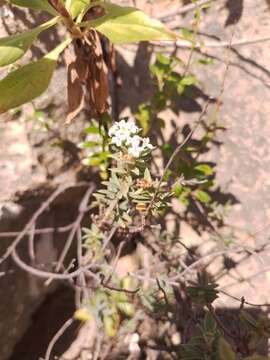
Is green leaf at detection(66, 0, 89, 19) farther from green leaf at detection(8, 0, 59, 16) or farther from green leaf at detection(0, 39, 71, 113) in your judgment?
green leaf at detection(0, 39, 71, 113)

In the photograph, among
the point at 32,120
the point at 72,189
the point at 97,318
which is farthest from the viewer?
the point at 72,189

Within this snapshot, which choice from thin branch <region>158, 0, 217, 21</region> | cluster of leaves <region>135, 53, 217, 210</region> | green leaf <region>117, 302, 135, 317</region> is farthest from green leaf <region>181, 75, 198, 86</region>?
green leaf <region>117, 302, 135, 317</region>

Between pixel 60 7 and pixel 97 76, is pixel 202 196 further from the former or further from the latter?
pixel 60 7

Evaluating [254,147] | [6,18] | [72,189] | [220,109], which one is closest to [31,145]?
[72,189]

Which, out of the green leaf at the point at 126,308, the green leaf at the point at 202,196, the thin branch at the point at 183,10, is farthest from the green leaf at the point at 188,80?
the green leaf at the point at 126,308

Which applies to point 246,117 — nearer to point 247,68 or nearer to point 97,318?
point 247,68

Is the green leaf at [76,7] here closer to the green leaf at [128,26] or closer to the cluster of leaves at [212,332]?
the green leaf at [128,26]

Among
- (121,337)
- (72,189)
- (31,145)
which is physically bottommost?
(121,337)
